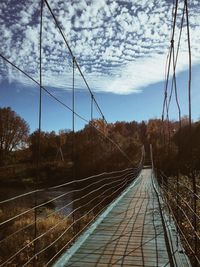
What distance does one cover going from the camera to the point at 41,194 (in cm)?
2811

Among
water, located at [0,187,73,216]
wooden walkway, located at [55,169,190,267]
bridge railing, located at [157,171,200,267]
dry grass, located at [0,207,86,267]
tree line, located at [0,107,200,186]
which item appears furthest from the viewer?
water, located at [0,187,73,216]

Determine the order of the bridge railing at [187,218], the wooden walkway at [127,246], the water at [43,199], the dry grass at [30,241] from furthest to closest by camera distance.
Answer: the water at [43,199]
the dry grass at [30,241]
the wooden walkway at [127,246]
the bridge railing at [187,218]

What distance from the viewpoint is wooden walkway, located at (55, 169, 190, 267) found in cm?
341

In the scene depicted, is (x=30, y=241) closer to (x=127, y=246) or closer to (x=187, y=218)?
(x=127, y=246)

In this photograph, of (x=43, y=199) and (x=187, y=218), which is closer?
(x=187, y=218)

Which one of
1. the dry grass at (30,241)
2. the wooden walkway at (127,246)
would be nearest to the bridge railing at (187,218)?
the wooden walkway at (127,246)

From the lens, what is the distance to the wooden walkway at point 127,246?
3408 mm

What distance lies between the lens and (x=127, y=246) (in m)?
4.02

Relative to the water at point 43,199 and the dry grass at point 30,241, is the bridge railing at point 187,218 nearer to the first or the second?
the dry grass at point 30,241

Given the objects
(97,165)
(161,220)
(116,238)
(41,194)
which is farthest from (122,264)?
(97,165)

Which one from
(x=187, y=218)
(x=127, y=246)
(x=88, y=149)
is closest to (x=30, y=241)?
(x=127, y=246)

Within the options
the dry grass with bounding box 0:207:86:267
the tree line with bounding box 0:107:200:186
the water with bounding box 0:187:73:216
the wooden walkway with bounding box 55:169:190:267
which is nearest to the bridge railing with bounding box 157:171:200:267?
the wooden walkway with bounding box 55:169:190:267

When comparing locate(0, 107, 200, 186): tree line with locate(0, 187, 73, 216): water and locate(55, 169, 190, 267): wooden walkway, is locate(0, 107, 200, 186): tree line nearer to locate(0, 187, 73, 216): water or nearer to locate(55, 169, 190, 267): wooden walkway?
locate(0, 187, 73, 216): water

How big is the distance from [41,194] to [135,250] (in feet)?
81.4
